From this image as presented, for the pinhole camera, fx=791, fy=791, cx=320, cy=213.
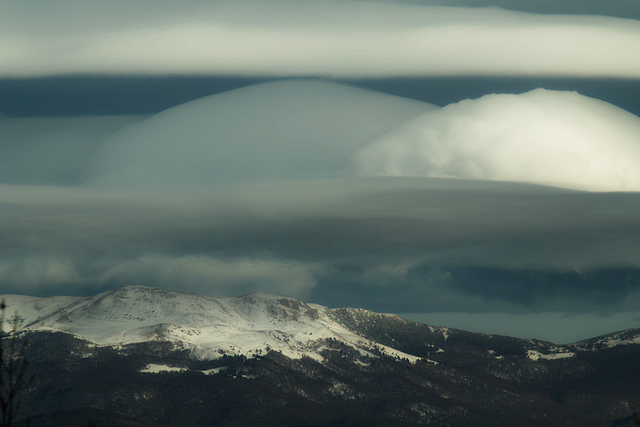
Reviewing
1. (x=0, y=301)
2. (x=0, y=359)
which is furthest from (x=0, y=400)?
(x=0, y=301)

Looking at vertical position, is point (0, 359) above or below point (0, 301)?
below

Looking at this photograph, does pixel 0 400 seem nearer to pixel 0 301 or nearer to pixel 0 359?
pixel 0 359

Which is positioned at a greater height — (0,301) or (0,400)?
(0,301)
